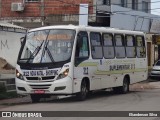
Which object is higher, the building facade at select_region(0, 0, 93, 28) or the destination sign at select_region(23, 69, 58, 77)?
the building facade at select_region(0, 0, 93, 28)

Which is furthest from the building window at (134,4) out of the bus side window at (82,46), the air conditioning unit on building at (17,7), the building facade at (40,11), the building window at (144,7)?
the bus side window at (82,46)

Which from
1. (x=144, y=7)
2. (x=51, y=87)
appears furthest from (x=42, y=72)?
(x=144, y=7)

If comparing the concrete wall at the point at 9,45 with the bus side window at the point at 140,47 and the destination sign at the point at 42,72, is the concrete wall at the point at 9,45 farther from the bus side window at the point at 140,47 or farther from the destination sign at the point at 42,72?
the destination sign at the point at 42,72

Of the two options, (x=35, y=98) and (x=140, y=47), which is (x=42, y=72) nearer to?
(x=35, y=98)

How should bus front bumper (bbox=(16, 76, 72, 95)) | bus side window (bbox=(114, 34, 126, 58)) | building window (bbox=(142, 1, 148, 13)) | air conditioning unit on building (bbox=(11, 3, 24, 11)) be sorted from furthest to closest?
building window (bbox=(142, 1, 148, 13)) → air conditioning unit on building (bbox=(11, 3, 24, 11)) → bus side window (bbox=(114, 34, 126, 58)) → bus front bumper (bbox=(16, 76, 72, 95))

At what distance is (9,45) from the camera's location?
2867 cm

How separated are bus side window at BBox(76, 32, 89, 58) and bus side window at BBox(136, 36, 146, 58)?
585cm

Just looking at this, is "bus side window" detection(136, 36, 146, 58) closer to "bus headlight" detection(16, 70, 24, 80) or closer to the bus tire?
the bus tire

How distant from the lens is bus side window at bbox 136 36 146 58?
24331 millimetres

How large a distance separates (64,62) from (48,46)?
1.01 m

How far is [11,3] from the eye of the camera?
1553 inches

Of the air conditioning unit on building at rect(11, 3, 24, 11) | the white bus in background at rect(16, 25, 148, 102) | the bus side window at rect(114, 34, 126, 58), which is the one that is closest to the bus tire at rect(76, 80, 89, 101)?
the white bus in background at rect(16, 25, 148, 102)

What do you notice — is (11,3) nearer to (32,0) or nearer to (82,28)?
(32,0)

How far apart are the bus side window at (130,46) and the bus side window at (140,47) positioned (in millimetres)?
509
